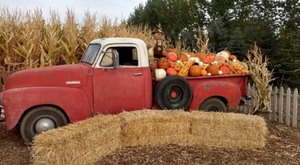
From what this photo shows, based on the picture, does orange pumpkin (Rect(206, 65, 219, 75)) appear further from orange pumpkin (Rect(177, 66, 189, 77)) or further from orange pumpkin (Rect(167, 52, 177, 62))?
orange pumpkin (Rect(167, 52, 177, 62))

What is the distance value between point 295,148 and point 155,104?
94.6 inches

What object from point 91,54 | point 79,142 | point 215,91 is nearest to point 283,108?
point 215,91

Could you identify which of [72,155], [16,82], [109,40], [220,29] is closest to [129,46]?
[109,40]

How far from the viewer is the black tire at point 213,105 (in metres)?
6.87

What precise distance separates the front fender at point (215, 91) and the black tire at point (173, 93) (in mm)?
245

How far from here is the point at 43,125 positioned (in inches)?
228

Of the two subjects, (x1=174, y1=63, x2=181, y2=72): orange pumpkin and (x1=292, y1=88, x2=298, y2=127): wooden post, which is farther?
(x1=292, y1=88, x2=298, y2=127): wooden post

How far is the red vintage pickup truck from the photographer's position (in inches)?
225

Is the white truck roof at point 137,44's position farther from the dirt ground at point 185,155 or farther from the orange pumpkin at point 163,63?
the dirt ground at point 185,155

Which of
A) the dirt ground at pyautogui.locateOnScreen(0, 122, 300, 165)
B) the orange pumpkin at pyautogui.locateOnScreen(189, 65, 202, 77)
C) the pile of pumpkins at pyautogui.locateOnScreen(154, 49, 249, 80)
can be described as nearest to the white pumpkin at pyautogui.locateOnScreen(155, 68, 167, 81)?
the pile of pumpkins at pyautogui.locateOnScreen(154, 49, 249, 80)

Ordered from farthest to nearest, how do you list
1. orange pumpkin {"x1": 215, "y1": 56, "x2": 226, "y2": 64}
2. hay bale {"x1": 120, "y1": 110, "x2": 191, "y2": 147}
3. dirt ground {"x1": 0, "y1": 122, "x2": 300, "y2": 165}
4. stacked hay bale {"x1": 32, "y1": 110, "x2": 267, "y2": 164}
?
orange pumpkin {"x1": 215, "y1": 56, "x2": 226, "y2": 64} < hay bale {"x1": 120, "y1": 110, "x2": 191, "y2": 147} < stacked hay bale {"x1": 32, "y1": 110, "x2": 267, "y2": 164} < dirt ground {"x1": 0, "y1": 122, "x2": 300, "y2": 165}

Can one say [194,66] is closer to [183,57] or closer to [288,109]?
[183,57]

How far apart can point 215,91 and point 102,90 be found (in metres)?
2.09

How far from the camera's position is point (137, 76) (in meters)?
6.34
